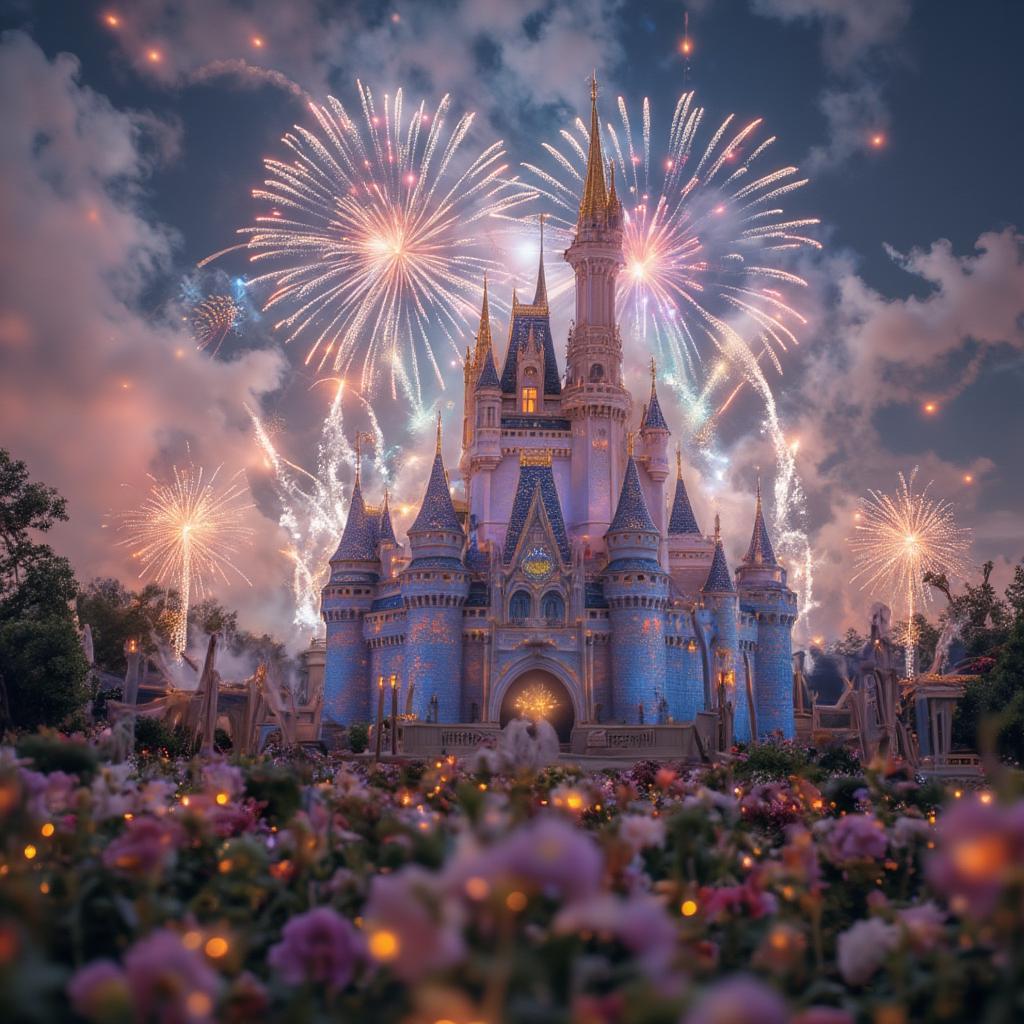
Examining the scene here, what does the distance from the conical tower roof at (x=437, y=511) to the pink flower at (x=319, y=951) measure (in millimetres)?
49816

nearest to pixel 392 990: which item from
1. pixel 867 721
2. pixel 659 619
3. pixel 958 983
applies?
pixel 958 983

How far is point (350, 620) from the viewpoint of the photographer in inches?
2317

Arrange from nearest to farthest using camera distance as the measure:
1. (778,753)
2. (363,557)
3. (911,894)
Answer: (911,894), (778,753), (363,557)

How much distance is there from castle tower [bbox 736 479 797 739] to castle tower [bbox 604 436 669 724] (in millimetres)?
8485

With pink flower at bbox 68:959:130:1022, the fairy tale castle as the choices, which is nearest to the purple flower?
pink flower at bbox 68:959:130:1022

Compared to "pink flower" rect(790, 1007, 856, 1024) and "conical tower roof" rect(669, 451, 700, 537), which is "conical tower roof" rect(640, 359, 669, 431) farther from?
"pink flower" rect(790, 1007, 856, 1024)

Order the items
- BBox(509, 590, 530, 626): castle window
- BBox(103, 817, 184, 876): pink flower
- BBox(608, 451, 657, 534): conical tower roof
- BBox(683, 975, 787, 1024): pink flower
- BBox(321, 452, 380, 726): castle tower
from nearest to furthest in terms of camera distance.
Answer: BBox(683, 975, 787, 1024): pink flower, BBox(103, 817, 184, 876): pink flower, BBox(509, 590, 530, 626): castle window, BBox(608, 451, 657, 534): conical tower roof, BBox(321, 452, 380, 726): castle tower

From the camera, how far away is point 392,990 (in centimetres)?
443

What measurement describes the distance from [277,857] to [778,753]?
22958 mm

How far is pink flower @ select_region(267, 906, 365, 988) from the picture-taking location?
436 cm

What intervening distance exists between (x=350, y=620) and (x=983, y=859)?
5670 centimetres

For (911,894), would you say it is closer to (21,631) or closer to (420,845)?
(420,845)

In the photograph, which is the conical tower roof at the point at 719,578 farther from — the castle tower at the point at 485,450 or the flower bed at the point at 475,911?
the flower bed at the point at 475,911

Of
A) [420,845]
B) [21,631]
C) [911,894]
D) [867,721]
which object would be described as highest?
[21,631]
